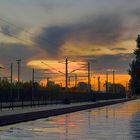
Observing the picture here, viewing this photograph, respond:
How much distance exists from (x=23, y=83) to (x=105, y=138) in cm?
15106

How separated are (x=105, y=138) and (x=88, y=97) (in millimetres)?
103596

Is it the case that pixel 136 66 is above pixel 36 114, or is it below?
above

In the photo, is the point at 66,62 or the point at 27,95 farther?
the point at 27,95

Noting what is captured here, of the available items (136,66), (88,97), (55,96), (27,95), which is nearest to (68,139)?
(136,66)

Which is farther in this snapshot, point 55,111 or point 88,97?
point 88,97

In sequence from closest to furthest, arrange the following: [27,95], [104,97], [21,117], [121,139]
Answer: [121,139] → [21,117] → [27,95] → [104,97]

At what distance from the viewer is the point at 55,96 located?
98.8 metres

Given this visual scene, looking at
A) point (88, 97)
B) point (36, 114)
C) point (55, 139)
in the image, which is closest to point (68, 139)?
point (55, 139)

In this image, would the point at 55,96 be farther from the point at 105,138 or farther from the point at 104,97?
the point at 105,138

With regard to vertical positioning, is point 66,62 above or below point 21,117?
above

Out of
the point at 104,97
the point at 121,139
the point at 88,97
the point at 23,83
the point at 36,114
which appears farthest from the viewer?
the point at 23,83

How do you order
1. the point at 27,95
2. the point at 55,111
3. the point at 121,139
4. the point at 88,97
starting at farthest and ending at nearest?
the point at 88,97 < the point at 27,95 < the point at 55,111 < the point at 121,139

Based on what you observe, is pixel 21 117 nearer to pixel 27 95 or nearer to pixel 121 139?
pixel 121 139

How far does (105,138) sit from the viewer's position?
63.7 feet
